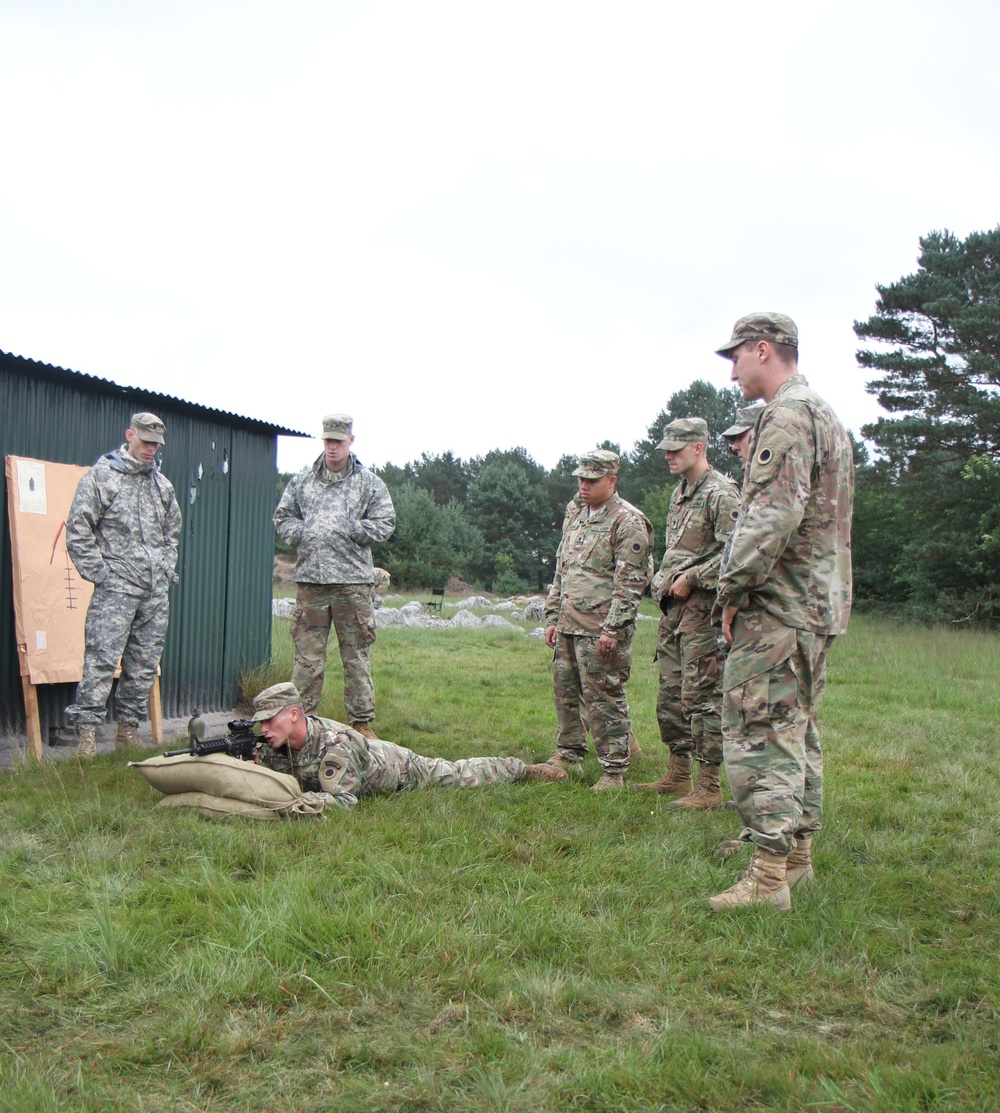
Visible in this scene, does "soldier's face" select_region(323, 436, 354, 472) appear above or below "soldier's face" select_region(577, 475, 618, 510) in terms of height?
above

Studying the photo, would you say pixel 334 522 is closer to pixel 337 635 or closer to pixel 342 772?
pixel 337 635

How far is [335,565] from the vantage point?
21.2ft

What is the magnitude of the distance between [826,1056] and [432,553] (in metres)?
40.7

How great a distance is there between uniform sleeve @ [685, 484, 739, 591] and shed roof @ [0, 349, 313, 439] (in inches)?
178

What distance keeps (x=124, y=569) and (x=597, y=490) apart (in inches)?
125

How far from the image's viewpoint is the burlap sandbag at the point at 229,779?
442 cm

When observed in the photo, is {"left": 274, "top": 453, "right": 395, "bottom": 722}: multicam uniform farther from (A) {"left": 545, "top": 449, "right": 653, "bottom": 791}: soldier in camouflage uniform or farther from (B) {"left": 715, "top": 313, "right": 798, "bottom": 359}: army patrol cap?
(B) {"left": 715, "top": 313, "right": 798, "bottom": 359}: army patrol cap

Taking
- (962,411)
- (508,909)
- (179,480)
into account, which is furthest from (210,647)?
(962,411)

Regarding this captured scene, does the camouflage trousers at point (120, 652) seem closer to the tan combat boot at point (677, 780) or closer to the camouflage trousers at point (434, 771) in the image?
the camouflage trousers at point (434, 771)

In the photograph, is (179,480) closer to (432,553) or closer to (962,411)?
(962,411)

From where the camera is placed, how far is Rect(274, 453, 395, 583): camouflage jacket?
648cm

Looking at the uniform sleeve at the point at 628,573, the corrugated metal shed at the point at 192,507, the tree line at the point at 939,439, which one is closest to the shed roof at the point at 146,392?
the corrugated metal shed at the point at 192,507

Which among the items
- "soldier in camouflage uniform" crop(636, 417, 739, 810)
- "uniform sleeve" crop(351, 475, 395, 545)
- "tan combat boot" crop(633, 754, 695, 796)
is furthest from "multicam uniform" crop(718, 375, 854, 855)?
"uniform sleeve" crop(351, 475, 395, 545)

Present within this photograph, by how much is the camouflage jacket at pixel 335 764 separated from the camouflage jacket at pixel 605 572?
1544 millimetres
